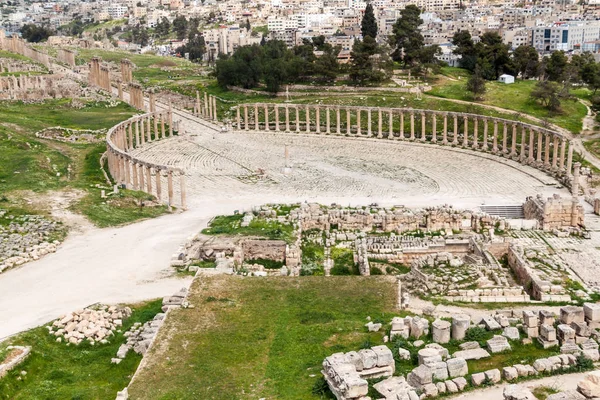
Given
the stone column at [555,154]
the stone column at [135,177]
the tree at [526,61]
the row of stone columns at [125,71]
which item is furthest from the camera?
the row of stone columns at [125,71]

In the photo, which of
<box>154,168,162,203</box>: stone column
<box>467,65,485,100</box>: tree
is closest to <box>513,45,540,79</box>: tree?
<box>467,65,485,100</box>: tree

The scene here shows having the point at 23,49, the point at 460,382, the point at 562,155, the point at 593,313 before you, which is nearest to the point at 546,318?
the point at 593,313

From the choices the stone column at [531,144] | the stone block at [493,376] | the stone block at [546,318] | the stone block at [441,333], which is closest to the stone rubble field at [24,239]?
the stone block at [441,333]

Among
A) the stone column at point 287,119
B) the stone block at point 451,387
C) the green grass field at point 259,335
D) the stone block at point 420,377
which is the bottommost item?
the stone column at point 287,119

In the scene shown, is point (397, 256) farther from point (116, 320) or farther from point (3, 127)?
point (3, 127)

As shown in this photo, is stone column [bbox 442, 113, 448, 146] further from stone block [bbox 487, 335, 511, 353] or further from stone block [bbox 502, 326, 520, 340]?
stone block [bbox 487, 335, 511, 353]

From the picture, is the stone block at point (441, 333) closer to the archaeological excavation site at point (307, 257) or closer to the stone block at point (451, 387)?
the archaeological excavation site at point (307, 257)

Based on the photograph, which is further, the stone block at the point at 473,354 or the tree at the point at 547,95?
the tree at the point at 547,95
